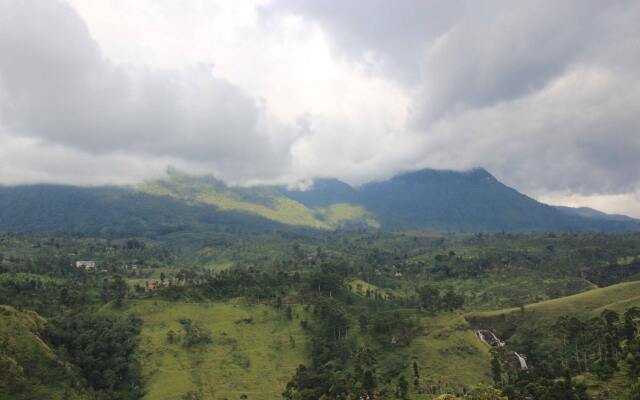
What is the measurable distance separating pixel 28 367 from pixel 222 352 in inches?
2096

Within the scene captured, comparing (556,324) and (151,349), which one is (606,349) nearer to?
(556,324)

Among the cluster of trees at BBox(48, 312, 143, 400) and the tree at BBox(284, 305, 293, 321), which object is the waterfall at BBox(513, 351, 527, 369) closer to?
the tree at BBox(284, 305, 293, 321)

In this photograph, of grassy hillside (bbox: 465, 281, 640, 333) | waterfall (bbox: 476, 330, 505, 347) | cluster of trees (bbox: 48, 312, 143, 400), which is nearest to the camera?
cluster of trees (bbox: 48, 312, 143, 400)

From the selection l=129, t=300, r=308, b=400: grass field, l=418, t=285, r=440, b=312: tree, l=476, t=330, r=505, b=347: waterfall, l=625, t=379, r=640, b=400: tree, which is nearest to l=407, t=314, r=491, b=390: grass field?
l=476, t=330, r=505, b=347: waterfall

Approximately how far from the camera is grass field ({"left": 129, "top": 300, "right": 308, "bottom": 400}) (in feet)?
419

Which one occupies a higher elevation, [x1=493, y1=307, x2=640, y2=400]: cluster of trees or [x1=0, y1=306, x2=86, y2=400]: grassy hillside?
[x1=493, y1=307, x2=640, y2=400]: cluster of trees

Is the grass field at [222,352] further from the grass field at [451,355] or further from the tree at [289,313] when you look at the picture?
the grass field at [451,355]

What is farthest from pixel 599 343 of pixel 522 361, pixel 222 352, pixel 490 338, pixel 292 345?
pixel 222 352

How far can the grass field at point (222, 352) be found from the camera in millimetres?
127750

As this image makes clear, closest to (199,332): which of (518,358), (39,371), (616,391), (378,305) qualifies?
(39,371)

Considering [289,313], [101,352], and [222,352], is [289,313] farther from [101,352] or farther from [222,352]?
[101,352]

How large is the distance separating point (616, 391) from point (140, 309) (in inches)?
5566

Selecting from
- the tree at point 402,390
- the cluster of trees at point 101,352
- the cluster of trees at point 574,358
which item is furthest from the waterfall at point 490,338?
the cluster of trees at point 101,352

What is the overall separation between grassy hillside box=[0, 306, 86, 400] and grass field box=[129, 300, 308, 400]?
21.9 meters
